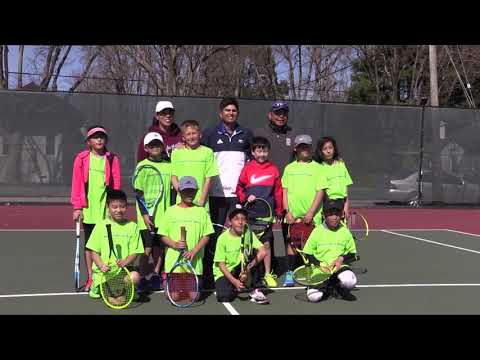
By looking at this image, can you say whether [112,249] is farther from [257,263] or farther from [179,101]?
[179,101]

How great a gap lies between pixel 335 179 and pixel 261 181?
3.04 ft

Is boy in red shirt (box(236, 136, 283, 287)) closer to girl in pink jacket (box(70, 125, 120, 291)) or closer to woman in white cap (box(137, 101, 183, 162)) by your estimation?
woman in white cap (box(137, 101, 183, 162))

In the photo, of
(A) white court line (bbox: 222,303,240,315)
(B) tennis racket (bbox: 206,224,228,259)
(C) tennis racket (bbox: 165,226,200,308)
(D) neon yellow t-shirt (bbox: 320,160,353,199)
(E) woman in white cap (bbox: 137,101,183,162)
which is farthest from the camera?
(D) neon yellow t-shirt (bbox: 320,160,353,199)

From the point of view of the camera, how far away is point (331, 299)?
5352 mm

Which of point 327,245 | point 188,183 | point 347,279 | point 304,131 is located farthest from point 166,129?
point 304,131

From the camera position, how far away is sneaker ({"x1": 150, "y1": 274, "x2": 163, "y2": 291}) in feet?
18.4

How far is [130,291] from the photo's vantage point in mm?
4898

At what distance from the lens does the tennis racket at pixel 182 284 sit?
5.02 metres

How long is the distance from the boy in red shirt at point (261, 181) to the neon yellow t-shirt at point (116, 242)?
113 centimetres

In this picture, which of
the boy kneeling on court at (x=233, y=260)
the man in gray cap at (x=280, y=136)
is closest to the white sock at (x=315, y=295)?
the boy kneeling on court at (x=233, y=260)

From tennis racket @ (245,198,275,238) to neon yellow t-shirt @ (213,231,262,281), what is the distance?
1.27 ft

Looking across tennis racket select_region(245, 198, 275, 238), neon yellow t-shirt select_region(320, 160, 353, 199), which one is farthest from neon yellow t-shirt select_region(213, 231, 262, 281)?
neon yellow t-shirt select_region(320, 160, 353, 199)

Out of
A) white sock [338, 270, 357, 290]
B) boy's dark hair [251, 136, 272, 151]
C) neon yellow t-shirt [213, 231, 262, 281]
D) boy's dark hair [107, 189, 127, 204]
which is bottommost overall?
white sock [338, 270, 357, 290]

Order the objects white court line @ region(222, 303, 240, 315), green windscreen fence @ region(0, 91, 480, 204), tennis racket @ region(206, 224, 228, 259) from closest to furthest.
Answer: white court line @ region(222, 303, 240, 315)
tennis racket @ region(206, 224, 228, 259)
green windscreen fence @ region(0, 91, 480, 204)
